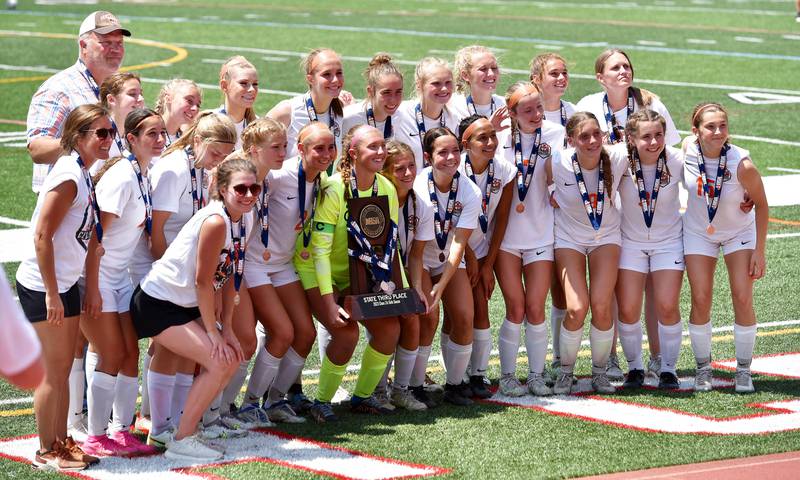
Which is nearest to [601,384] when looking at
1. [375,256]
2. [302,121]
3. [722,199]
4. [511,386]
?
[511,386]

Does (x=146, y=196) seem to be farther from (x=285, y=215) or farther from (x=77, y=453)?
(x=77, y=453)

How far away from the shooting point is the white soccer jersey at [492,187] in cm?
895

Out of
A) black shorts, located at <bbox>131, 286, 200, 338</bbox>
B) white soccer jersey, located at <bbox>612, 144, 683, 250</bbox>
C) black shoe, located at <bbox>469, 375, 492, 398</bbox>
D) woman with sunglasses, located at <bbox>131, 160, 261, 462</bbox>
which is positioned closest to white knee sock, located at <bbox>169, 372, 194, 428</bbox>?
woman with sunglasses, located at <bbox>131, 160, 261, 462</bbox>

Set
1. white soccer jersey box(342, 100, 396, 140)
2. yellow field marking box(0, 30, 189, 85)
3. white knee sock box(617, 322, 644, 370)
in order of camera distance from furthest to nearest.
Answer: yellow field marking box(0, 30, 189, 85), white soccer jersey box(342, 100, 396, 140), white knee sock box(617, 322, 644, 370)

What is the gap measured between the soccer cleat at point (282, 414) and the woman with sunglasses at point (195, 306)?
33.0 inches

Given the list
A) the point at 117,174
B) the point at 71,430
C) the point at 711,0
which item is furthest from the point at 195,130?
the point at 711,0

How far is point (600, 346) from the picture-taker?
9.01 metres

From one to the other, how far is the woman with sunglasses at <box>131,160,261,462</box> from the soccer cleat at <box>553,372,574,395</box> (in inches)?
92.2

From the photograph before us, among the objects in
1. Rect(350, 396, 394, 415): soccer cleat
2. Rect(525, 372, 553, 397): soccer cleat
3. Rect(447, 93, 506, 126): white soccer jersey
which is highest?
Rect(447, 93, 506, 126): white soccer jersey

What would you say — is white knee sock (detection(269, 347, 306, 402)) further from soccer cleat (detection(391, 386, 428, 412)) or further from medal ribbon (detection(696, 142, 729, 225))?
medal ribbon (detection(696, 142, 729, 225))

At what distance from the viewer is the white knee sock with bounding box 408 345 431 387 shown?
876 centimetres

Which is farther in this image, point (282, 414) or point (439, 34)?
point (439, 34)

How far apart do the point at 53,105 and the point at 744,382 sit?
4.62 m

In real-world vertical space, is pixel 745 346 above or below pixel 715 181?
below
